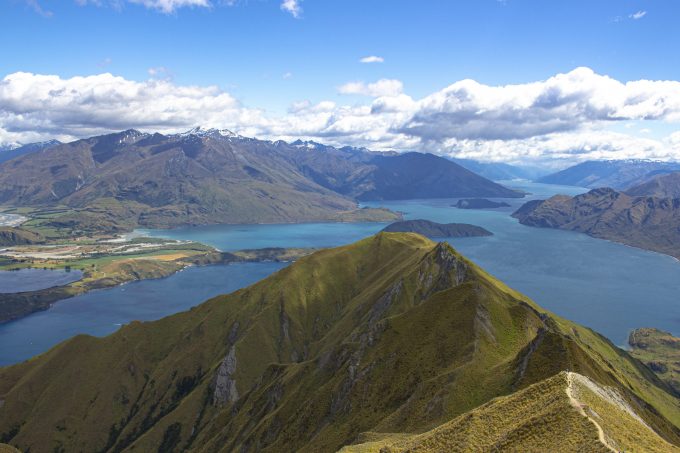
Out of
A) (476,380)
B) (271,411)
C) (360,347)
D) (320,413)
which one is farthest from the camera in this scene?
(271,411)

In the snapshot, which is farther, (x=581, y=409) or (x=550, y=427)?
(x=581, y=409)

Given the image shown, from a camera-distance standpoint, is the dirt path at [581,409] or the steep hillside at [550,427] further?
the steep hillside at [550,427]

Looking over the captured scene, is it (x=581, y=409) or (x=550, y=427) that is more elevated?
(x=581, y=409)

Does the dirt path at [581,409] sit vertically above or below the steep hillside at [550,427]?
above

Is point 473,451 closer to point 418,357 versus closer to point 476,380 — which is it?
point 476,380

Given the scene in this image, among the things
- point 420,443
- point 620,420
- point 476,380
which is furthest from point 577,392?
point 476,380

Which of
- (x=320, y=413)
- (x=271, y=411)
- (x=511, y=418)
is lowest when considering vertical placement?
(x=271, y=411)

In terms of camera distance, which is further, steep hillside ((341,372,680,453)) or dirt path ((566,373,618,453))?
steep hillside ((341,372,680,453))

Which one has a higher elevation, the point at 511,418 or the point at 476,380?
the point at 511,418

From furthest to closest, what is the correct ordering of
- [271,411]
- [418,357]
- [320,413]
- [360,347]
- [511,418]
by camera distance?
[271,411] → [360,347] → [320,413] → [418,357] → [511,418]

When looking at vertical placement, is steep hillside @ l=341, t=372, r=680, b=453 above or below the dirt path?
below

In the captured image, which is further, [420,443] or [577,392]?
[420,443]
